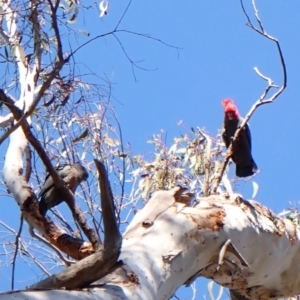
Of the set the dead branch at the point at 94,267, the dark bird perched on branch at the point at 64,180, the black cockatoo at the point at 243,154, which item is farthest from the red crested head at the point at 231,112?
the dead branch at the point at 94,267

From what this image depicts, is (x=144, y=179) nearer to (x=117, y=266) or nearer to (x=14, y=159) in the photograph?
(x=14, y=159)

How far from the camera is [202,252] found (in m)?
1.56

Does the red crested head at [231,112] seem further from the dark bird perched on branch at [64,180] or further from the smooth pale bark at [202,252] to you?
the smooth pale bark at [202,252]

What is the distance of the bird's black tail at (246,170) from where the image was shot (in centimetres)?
388

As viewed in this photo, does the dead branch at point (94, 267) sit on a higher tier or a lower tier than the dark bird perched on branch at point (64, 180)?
lower

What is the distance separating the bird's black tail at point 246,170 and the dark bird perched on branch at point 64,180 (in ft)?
3.94

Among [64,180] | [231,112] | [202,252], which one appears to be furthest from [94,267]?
[231,112]

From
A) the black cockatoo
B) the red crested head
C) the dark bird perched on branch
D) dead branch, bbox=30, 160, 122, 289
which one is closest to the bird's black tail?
the black cockatoo

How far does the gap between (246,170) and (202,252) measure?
2415 mm

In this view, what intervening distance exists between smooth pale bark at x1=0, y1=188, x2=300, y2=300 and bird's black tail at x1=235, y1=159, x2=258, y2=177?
6.32ft

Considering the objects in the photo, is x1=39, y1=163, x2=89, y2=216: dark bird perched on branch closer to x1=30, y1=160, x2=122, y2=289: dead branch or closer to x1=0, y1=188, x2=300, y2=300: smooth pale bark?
x1=0, y1=188, x2=300, y2=300: smooth pale bark

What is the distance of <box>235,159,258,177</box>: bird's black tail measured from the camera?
3.88 meters

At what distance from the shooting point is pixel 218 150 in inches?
129

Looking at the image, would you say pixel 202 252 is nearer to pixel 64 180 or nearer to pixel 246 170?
pixel 64 180
